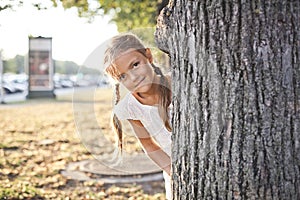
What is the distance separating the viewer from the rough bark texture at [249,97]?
193 centimetres

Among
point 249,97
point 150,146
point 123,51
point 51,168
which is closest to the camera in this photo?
point 249,97

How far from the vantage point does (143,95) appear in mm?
2955

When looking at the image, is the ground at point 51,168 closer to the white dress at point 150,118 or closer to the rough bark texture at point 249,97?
the white dress at point 150,118

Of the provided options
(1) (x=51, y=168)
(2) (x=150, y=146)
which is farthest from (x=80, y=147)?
(2) (x=150, y=146)

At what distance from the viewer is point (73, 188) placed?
593 cm

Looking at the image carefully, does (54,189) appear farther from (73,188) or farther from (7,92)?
(7,92)

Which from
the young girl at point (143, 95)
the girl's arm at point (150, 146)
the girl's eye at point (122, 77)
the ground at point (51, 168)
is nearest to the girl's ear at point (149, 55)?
the young girl at point (143, 95)

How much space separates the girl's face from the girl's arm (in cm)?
24

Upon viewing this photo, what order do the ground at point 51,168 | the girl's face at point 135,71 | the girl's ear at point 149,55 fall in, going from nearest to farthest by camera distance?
the girl's face at point 135,71 < the girl's ear at point 149,55 < the ground at point 51,168

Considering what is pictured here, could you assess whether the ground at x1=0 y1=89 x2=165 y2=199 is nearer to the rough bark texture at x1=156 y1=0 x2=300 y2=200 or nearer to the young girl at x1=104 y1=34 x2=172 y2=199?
the young girl at x1=104 y1=34 x2=172 y2=199

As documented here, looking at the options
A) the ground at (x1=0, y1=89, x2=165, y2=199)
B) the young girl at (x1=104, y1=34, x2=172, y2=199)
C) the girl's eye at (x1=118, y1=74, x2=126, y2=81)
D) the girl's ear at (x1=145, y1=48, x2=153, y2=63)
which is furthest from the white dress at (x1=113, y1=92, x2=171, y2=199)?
the ground at (x1=0, y1=89, x2=165, y2=199)

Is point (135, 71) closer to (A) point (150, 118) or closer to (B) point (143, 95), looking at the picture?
(B) point (143, 95)

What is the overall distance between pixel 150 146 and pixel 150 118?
19 cm

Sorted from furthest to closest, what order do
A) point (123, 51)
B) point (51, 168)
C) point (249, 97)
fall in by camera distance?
point (51, 168) < point (123, 51) < point (249, 97)
